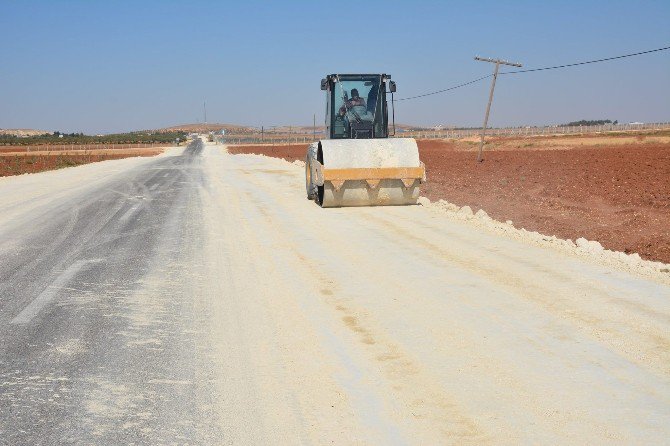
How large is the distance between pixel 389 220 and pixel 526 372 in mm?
7653

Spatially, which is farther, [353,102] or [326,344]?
[353,102]

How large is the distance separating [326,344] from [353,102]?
11549 mm

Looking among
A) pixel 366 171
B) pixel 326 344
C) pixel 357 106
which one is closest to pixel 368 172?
pixel 366 171

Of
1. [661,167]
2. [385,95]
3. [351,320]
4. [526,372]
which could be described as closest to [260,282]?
[351,320]

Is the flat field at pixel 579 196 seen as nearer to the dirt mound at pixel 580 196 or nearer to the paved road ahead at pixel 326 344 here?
the dirt mound at pixel 580 196

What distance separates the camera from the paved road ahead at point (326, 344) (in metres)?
3.66

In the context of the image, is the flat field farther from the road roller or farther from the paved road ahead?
the paved road ahead

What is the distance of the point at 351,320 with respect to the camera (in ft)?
18.3

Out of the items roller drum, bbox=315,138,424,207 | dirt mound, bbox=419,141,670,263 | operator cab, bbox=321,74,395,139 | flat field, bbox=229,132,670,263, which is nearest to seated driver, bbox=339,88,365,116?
operator cab, bbox=321,74,395,139

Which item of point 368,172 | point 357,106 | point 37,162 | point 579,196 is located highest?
point 357,106

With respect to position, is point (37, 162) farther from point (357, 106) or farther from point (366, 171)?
point (366, 171)

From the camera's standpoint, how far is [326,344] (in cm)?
496

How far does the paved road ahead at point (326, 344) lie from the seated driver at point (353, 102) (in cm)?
688

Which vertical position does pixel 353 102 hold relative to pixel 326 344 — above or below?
above
